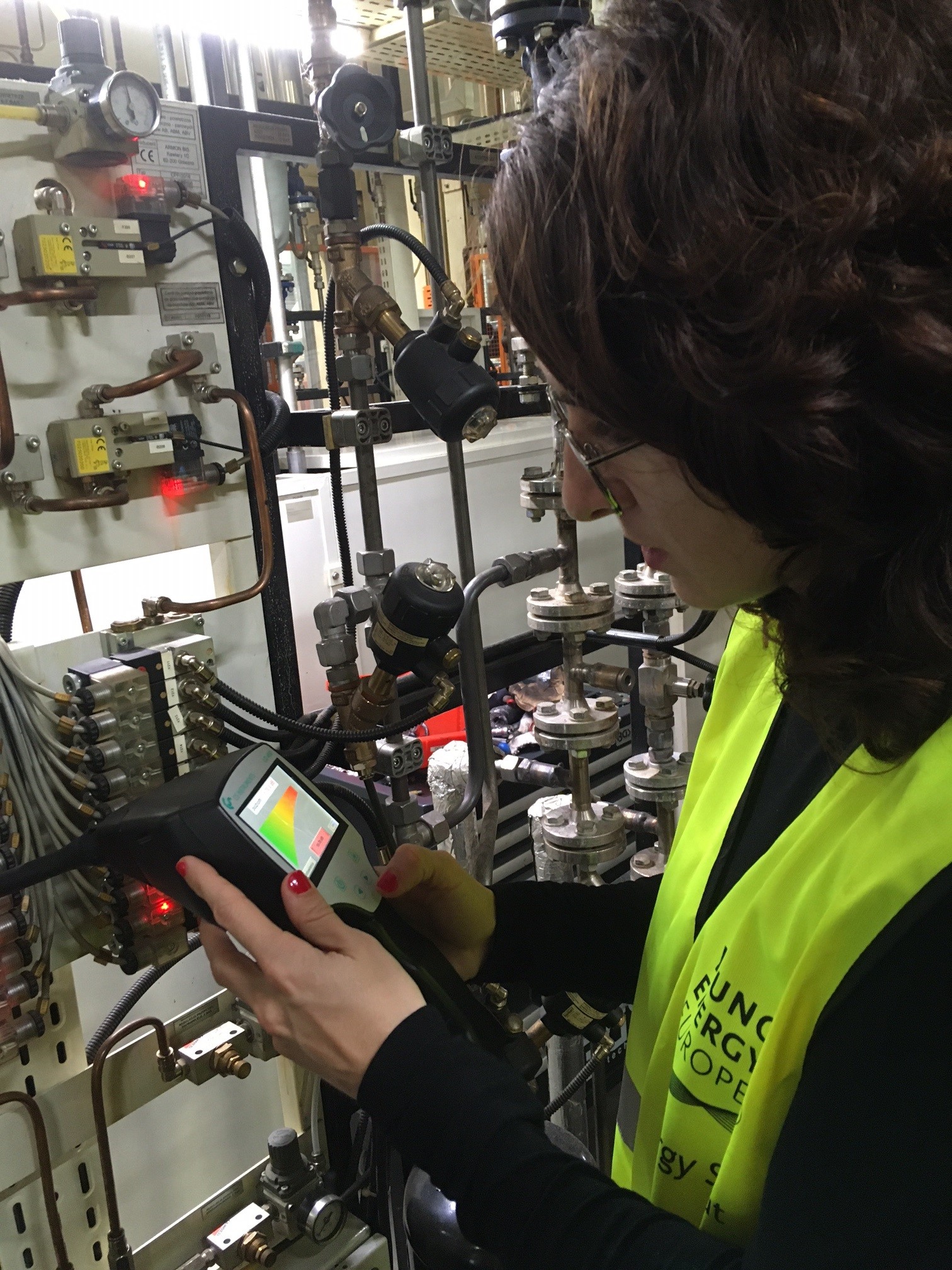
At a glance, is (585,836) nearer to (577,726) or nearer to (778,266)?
(577,726)

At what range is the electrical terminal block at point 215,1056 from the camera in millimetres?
1129

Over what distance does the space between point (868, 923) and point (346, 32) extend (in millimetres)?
1942

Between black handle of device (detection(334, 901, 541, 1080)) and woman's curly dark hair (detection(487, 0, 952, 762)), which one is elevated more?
woman's curly dark hair (detection(487, 0, 952, 762))

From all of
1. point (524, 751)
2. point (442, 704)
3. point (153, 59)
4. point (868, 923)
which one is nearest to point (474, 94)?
point (153, 59)

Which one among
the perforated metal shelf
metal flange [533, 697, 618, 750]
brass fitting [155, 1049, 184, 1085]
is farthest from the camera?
the perforated metal shelf

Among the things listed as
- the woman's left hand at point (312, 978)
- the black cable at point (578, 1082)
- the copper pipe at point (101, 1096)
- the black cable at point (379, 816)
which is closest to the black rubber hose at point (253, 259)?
the black cable at point (379, 816)

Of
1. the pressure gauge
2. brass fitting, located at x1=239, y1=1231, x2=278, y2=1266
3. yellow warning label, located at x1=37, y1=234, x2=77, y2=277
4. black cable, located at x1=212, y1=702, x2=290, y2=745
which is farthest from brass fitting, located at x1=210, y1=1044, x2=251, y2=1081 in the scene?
the pressure gauge

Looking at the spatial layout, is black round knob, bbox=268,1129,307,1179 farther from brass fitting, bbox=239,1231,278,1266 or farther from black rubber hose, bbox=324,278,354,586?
black rubber hose, bbox=324,278,354,586

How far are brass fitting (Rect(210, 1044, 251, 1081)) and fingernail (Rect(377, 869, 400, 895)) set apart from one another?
0.42m

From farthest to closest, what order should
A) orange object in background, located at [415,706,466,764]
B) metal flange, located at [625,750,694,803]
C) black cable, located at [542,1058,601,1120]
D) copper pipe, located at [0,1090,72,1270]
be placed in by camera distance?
orange object in background, located at [415,706,466,764], metal flange, located at [625,750,694,803], black cable, located at [542,1058,601,1120], copper pipe, located at [0,1090,72,1270]

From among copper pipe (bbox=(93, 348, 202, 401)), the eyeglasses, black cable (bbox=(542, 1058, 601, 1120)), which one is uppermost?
copper pipe (bbox=(93, 348, 202, 401))

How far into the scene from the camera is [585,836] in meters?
1.48

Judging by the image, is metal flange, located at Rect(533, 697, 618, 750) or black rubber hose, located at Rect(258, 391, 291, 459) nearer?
black rubber hose, located at Rect(258, 391, 291, 459)

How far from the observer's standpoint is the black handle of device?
778 millimetres
